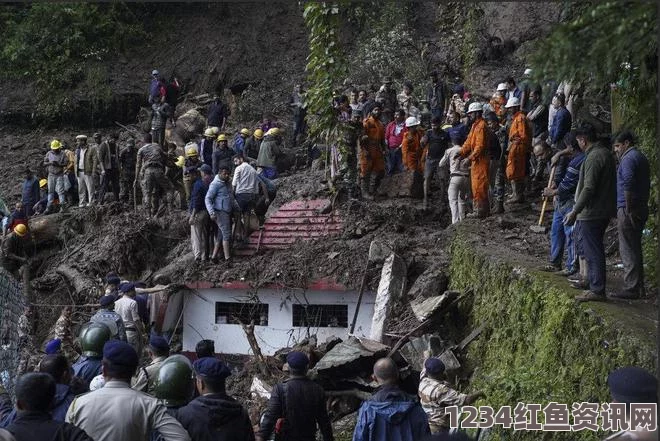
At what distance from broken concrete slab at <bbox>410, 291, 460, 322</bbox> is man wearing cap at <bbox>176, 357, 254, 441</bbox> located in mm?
7000

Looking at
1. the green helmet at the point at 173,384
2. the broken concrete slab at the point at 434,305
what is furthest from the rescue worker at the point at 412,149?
the green helmet at the point at 173,384

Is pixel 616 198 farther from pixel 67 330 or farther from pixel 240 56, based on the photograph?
pixel 240 56

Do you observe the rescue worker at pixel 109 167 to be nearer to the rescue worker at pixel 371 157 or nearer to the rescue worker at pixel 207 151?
the rescue worker at pixel 207 151

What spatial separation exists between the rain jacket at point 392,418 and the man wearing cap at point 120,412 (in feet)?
5.63

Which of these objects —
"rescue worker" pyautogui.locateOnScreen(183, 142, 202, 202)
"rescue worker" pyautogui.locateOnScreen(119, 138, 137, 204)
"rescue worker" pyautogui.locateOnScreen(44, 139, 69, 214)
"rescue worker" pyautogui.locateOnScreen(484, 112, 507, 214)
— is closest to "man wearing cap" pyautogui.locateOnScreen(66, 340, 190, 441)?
"rescue worker" pyautogui.locateOnScreen(484, 112, 507, 214)

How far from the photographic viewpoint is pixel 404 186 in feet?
56.7

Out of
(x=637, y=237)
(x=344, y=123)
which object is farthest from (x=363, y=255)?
(x=637, y=237)

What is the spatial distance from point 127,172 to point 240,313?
6.81 metres

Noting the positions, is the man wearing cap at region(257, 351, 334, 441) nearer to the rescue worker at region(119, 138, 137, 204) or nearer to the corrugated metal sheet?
the corrugated metal sheet

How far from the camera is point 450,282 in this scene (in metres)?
14.2

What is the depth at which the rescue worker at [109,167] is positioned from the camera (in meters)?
21.6

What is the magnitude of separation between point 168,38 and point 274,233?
18681mm

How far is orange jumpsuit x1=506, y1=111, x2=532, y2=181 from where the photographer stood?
610 inches

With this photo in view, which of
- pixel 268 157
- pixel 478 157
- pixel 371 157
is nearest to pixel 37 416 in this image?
pixel 478 157
